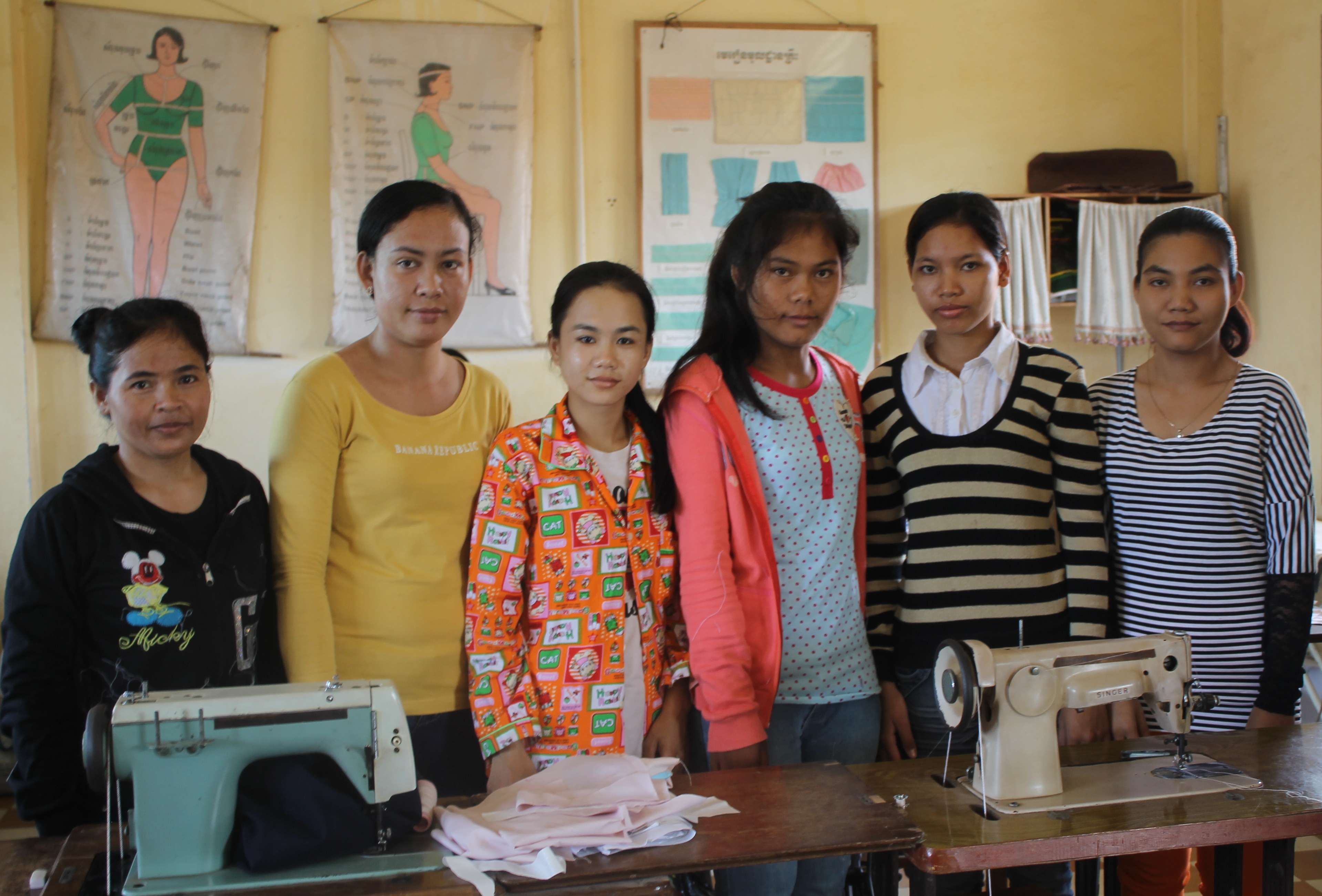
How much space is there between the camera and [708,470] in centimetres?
Answer: 168

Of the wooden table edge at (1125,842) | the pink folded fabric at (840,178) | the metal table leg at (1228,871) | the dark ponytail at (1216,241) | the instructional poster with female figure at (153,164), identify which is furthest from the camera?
the pink folded fabric at (840,178)

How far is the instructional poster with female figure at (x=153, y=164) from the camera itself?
3625 mm

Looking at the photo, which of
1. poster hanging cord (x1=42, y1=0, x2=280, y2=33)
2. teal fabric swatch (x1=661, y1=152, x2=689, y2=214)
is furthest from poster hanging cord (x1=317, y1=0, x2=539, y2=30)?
teal fabric swatch (x1=661, y1=152, x2=689, y2=214)

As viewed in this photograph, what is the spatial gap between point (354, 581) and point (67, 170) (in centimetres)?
285

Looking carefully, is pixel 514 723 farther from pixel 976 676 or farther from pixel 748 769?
pixel 976 676

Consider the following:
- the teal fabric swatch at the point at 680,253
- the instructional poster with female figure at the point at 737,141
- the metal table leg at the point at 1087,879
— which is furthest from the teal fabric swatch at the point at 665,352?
the metal table leg at the point at 1087,879

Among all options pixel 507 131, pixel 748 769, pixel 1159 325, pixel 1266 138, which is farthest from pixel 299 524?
pixel 1266 138

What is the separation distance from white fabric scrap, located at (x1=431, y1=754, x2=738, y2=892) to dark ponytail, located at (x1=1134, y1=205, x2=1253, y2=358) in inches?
52.9

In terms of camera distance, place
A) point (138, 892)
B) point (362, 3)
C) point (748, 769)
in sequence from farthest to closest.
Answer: point (362, 3) → point (748, 769) → point (138, 892)

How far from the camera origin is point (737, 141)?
4.08 meters

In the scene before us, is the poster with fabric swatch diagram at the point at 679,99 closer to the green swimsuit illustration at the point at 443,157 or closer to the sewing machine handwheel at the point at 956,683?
the green swimsuit illustration at the point at 443,157

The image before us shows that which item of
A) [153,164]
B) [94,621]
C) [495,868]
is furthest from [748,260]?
[153,164]

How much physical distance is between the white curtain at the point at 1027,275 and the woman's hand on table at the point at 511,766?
3.13 m

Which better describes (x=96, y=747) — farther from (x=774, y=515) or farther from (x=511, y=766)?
(x=774, y=515)
